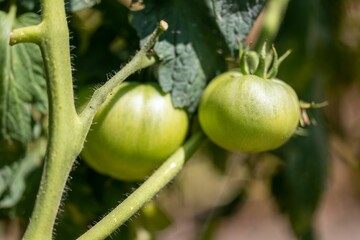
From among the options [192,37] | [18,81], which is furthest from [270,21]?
[18,81]

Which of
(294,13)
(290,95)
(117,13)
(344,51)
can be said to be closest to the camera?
(290,95)

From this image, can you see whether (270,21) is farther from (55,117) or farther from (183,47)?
(55,117)

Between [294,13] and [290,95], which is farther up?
[290,95]

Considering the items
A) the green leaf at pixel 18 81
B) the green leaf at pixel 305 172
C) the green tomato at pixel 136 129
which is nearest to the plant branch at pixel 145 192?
the green tomato at pixel 136 129

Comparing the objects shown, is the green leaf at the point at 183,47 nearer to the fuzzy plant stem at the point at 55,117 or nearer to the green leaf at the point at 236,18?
the green leaf at the point at 236,18

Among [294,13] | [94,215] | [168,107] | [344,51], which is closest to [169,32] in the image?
[168,107]

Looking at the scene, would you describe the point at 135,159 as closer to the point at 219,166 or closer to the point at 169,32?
the point at 169,32
